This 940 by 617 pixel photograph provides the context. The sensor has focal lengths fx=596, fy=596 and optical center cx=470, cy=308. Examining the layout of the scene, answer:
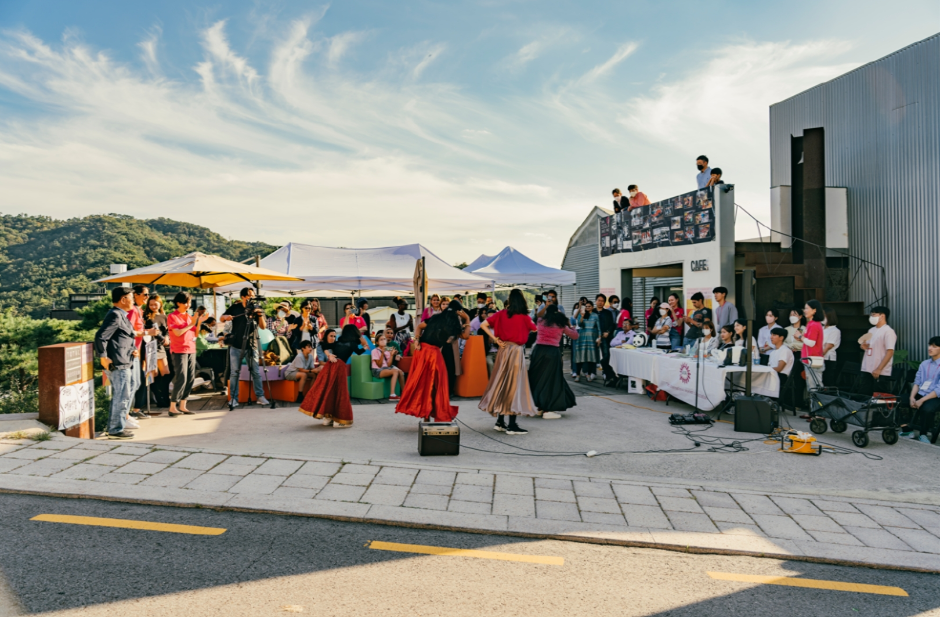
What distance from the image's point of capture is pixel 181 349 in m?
9.02

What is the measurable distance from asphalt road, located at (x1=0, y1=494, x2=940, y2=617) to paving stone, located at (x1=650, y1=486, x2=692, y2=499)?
116 centimetres

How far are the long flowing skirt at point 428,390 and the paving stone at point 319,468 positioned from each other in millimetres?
1588

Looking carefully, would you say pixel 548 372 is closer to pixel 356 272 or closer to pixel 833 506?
pixel 833 506

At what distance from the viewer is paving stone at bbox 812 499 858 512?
5234 mm

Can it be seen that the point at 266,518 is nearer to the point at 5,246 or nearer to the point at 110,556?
the point at 110,556

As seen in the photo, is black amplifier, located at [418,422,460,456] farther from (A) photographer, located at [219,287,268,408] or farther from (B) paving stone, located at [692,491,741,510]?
(A) photographer, located at [219,287,268,408]

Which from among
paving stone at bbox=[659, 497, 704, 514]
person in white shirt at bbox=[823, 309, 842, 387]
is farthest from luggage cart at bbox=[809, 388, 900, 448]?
paving stone at bbox=[659, 497, 704, 514]

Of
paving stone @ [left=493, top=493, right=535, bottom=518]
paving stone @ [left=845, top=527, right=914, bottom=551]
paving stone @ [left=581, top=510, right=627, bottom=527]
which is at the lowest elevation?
paving stone @ [left=845, top=527, right=914, bottom=551]

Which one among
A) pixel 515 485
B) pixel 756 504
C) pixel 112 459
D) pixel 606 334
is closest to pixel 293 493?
pixel 515 485

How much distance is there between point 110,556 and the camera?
395 cm

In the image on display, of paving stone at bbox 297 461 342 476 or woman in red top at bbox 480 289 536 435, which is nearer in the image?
paving stone at bbox 297 461 342 476

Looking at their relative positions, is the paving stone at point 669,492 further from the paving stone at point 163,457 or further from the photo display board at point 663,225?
the photo display board at point 663,225

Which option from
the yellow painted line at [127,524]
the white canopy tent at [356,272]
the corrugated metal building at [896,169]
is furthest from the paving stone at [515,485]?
the corrugated metal building at [896,169]

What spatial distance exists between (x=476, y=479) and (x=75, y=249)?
5769cm
